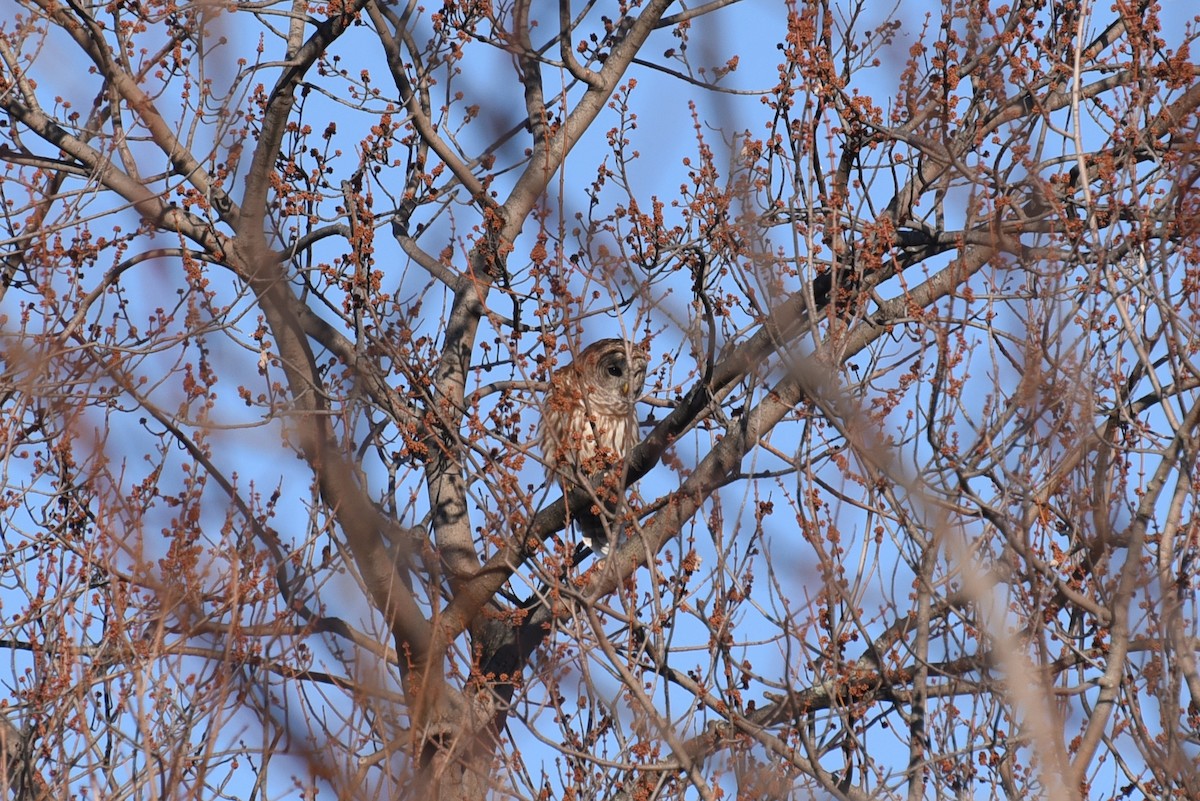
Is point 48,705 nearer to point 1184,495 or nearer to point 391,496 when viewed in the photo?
point 391,496

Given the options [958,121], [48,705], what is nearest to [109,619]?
[48,705]

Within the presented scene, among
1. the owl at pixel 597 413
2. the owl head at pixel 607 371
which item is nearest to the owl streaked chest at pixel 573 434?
the owl at pixel 597 413

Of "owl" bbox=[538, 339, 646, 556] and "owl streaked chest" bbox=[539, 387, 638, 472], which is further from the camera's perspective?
"owl" bbox=[538, 339, 646, 556]

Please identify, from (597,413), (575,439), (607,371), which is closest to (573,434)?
(575,439)

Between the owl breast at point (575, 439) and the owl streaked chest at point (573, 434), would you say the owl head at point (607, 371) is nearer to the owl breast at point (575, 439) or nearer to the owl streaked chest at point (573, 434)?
the owl streaked chest at point (573, 434)

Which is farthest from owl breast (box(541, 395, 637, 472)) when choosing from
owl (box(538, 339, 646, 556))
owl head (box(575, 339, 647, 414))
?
owl head (box(575, 339, 647, 414))

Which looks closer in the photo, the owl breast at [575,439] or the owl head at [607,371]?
the owl breast at [575,439]

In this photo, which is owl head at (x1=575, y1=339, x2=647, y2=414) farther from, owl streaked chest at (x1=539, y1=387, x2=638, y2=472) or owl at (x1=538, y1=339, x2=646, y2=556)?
owl streaked chest at (x1=539, y1=387, x2=638, y2=472)

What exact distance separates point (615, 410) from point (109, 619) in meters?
4.35

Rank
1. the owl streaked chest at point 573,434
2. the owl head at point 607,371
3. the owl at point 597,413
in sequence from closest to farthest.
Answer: the owl streaked chest at point 573,434 < the owl at point 597,413 < the owl head at point 607,371

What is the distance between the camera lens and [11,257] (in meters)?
7.15

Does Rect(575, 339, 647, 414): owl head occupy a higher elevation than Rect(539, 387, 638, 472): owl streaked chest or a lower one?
higher

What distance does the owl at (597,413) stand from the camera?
5672 millimetres

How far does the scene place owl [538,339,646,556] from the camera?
5672 millimetres
